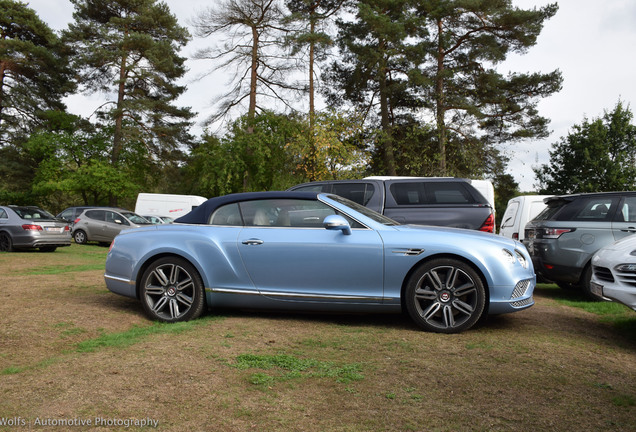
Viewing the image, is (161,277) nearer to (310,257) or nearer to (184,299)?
(184,299)

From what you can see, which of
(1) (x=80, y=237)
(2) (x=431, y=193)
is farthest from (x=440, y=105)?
(2) (x=431, y=193)

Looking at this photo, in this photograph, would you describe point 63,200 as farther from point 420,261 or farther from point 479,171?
point 420,261

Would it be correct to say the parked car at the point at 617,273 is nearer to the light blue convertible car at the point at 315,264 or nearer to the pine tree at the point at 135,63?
the light blue convertible car at the point at 315,264

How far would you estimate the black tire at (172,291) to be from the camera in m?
5.87

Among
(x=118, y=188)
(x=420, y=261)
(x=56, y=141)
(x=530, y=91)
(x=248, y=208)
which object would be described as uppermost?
(x=530, y=91)

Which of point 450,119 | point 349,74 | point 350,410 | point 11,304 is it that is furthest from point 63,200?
point 350,410

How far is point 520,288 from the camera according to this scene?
5492 millimetres

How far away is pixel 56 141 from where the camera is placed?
38375mm

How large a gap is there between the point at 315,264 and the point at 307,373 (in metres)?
1.72

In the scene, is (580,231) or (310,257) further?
(580,231)

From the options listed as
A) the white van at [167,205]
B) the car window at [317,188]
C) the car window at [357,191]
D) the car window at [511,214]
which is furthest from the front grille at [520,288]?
the white van at [167,205]

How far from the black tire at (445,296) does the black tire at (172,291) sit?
2331mm

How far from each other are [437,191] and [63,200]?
188 feet

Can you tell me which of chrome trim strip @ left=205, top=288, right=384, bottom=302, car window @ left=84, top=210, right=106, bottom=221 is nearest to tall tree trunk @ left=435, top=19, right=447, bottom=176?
car window @ left=84, top=210, right=106, bottom=221
